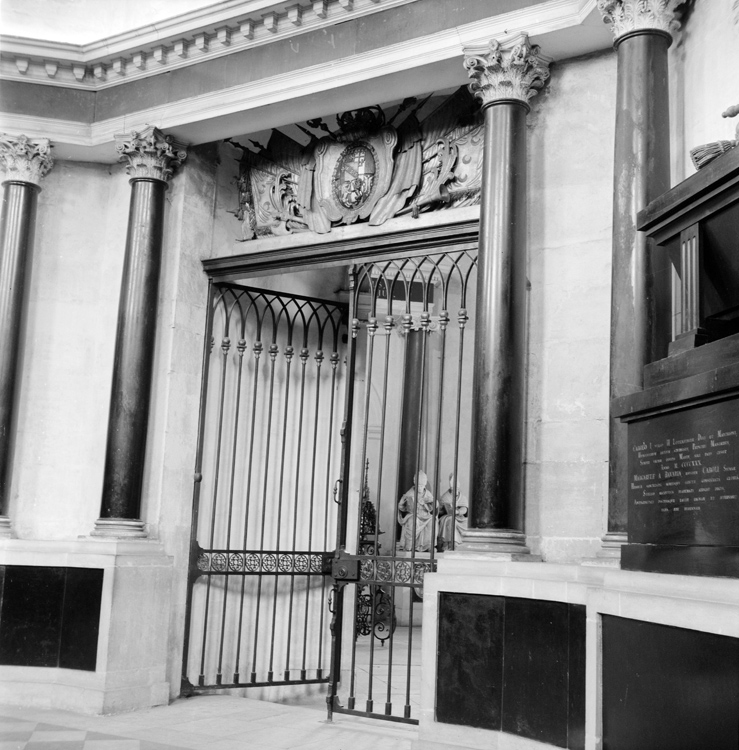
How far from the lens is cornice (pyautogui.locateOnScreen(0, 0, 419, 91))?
720 cm

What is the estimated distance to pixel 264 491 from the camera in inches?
315

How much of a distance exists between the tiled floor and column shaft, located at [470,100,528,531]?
1.83 m

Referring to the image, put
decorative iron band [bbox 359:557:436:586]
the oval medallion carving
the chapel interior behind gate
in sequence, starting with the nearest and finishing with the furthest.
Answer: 1. the chapel interior behind gate
2. decorative iron band [bbox 359:557:436:586]
3. the oval medallion carving

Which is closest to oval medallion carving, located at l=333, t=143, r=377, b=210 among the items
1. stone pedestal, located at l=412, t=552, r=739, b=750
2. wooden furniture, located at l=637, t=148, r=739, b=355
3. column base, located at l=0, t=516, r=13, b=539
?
stone pedestal, located at l=412, t=552, r=739, b=750

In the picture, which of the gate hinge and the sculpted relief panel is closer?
the sculpted relief panel

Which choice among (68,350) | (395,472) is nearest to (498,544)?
(68,350)

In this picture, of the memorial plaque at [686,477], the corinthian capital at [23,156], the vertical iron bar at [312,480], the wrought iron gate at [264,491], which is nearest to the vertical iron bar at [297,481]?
the wrought iron gate at [264,491]

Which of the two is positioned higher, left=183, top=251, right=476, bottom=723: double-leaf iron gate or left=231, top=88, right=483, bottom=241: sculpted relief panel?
left=231, top=88, right=483, bottom=241: sculpted relief panel

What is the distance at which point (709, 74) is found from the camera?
5.62 metres

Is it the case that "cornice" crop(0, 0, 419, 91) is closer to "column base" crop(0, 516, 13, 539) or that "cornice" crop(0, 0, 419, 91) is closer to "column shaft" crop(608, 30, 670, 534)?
"column shaft" crop(608, 30, 670, 534)

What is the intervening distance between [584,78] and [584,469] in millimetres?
2708

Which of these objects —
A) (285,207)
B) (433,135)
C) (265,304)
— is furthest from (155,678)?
(433,135)

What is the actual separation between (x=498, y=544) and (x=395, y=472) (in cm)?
708

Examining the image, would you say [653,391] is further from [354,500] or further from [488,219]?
[354,500]
